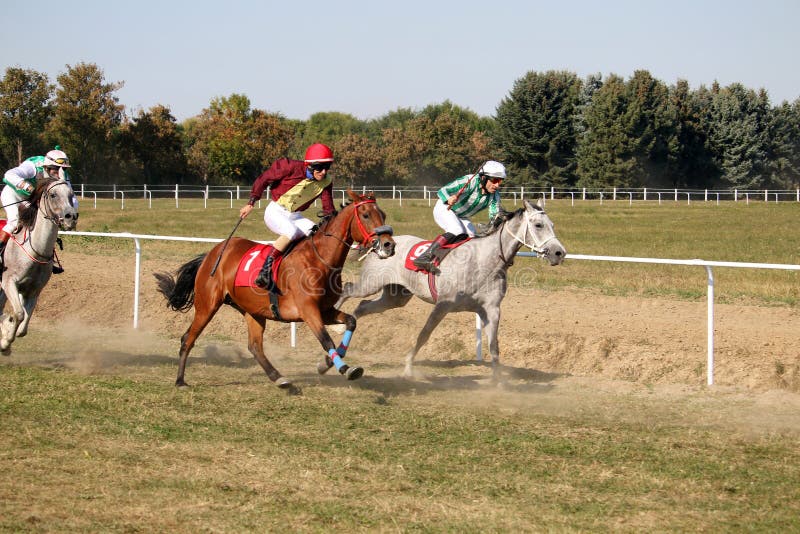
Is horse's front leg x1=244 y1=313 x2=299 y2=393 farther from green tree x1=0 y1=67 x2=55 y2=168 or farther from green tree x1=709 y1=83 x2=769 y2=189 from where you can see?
green tree x1=709 y1=83 x2=769 y2=189

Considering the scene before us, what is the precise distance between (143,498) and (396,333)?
7905mm

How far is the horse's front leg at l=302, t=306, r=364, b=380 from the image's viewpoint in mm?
7977

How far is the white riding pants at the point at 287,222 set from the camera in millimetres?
9141

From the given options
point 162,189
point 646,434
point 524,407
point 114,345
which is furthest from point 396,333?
point 162,189

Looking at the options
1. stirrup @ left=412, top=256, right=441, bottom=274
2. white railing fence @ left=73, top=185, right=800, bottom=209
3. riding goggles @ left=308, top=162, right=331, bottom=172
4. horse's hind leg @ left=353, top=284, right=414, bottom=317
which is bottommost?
horse's hind leg @ left=353, top=284, right=414, bottom=317

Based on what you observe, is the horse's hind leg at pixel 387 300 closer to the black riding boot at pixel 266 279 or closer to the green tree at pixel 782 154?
the black riding boot at pixel 266 279

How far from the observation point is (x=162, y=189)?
5419cm

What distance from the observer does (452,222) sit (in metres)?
10.5

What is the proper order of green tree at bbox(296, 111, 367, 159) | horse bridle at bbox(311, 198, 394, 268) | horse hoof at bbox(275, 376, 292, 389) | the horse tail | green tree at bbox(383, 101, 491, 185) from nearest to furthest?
horse bridle at bbox(311, 198, 394, 268) < horse hoof at bbox(275, 376, 292, 389) < the horse tail < green tree at bbox(383, 101, 491, 185) < green tree at bbox(296, 111, 367, 159)

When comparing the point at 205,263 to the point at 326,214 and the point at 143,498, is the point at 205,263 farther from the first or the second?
the point at 143,498

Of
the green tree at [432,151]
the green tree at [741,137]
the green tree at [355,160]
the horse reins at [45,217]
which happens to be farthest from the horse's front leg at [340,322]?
the green tree at [741,137]

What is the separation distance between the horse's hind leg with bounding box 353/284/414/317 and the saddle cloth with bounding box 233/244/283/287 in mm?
1903

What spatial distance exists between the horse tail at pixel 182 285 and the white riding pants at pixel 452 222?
110 inches

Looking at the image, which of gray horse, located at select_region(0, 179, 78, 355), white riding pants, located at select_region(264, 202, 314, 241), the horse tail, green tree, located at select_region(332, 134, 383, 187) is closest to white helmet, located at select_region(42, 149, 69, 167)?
gray horse, located at select_region(0, 179, 78, 355)
